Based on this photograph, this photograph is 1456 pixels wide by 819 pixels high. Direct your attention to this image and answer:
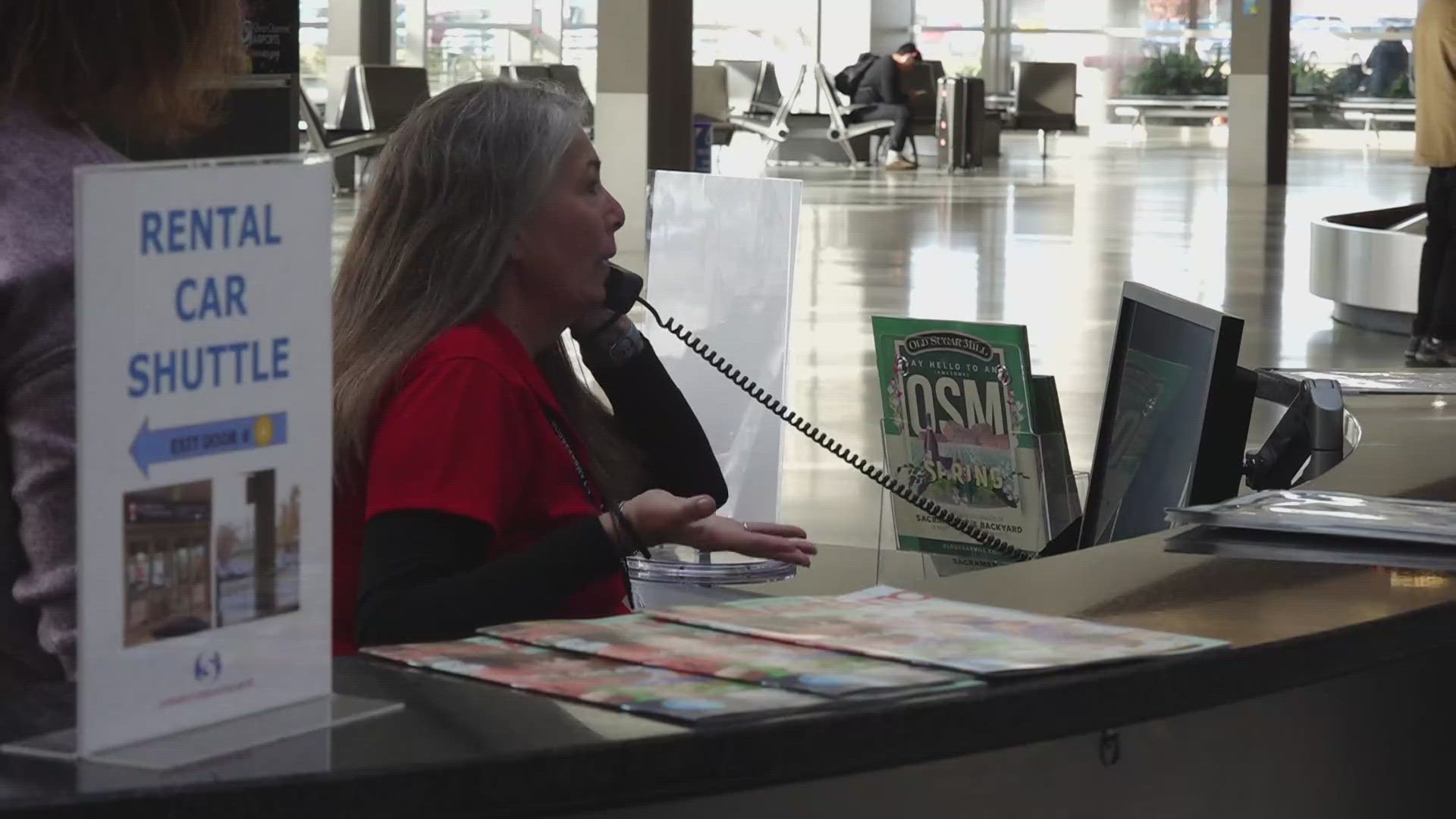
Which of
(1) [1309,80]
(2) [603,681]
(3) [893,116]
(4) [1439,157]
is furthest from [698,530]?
(1) [1309,80]

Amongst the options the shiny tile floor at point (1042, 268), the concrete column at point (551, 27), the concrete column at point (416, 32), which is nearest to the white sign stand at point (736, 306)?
the shiny tile floor at point (1042, 268)

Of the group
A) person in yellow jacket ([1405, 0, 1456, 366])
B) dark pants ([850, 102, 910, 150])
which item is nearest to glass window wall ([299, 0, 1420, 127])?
dark pants ([850, 102, 910, 150])

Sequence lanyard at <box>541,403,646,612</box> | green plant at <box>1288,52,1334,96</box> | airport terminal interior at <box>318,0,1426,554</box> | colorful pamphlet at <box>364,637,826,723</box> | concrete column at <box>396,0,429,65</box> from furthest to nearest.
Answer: green plant at <box>1288,52,1334,96</box> < concrete column at <box>396,0,429,65</box> < airport terminal interior at <box>318,0,1426,554</box> < lanyard at <box>541,403,646,612</box> < colorful pamphlet at <box>364,637,826,723</box>

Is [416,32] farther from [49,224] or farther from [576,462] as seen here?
[49,224]

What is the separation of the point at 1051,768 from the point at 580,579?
0.50 metres

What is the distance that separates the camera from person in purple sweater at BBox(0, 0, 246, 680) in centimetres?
139

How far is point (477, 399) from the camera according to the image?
1858 mm

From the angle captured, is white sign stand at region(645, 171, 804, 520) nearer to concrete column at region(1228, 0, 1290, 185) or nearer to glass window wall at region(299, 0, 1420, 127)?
concrete column at region(1228, 0, 1290, 185)

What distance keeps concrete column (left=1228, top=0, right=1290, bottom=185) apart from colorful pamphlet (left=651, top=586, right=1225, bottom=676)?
1938cm

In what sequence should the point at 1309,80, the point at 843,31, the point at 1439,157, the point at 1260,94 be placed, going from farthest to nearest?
the point at 1309,80 < the point at 843,31 < the point at 1260,94 < the point at 1439,157

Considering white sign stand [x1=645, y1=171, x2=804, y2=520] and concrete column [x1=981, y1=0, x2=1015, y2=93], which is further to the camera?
concrete column [x1=981, y1=0, x2=1015, y2=93]

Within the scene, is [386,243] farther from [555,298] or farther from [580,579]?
[580,579]

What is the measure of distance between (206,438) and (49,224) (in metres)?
0.40

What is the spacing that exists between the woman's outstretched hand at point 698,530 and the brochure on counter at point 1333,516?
1.20 ft
